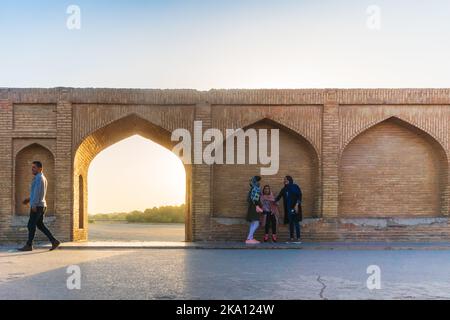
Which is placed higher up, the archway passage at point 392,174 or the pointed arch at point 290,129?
the pointed arch at point 290,129

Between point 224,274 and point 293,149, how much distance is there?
7.73m

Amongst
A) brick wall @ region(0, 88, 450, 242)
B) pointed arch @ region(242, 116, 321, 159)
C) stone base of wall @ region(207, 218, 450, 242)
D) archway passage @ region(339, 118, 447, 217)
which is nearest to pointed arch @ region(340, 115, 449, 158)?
brick wall @ region(0, 88, 450, 242)

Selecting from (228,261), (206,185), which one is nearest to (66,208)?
(206,185)

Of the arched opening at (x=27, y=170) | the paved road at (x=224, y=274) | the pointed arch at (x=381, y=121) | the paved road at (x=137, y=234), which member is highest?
the pointed arch at (x=381, y=121)

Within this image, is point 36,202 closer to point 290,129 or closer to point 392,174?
point 290,129

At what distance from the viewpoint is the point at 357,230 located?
48.9ft

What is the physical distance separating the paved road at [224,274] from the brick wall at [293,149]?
108 inches

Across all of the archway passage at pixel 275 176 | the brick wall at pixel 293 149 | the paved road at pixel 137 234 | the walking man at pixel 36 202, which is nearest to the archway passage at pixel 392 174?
the brick wall at pixel 293 149

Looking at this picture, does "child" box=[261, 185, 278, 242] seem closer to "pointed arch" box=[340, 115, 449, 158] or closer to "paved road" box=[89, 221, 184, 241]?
"pointed arch" box=[340, 115, 449, 158]

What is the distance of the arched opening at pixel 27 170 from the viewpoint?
48.9 feet

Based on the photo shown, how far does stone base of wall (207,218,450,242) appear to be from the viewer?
14805mm

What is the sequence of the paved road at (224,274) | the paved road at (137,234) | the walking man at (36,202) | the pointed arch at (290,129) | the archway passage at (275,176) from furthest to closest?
the paved road at (137,234)
the archway passage at (275,176)
the pointed arch at (290,129)
the walking man at (36,202)
the paved road at (224,274)

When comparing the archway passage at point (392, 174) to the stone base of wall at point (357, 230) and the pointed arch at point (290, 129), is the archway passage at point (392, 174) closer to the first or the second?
the stone base of wall at point (357, 230)
